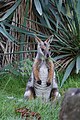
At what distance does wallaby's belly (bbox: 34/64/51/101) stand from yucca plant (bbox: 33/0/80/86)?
6.31 feet

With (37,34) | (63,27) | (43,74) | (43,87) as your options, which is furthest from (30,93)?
(63,27)

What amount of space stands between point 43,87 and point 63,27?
268 cm

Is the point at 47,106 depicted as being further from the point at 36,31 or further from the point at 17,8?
the point at 17,8

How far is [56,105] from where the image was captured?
5.44 m

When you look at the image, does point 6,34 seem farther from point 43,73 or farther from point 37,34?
point 43,73

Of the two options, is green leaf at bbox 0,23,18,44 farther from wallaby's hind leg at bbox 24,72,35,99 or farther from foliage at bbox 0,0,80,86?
wallaby's hind leg at bbox 24,72,35,99

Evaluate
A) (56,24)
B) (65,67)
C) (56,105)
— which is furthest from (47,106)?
(56,24)

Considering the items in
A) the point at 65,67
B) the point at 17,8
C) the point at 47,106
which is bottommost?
the point at 65,67

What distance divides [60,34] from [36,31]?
554mm

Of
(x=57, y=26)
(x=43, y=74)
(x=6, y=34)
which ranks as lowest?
(x=43, y=74)

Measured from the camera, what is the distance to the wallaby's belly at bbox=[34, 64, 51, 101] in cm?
623

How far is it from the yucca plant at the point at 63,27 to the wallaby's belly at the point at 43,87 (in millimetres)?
1922

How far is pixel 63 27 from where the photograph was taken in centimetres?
872

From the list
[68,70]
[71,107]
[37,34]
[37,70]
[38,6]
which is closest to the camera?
[71,107]
